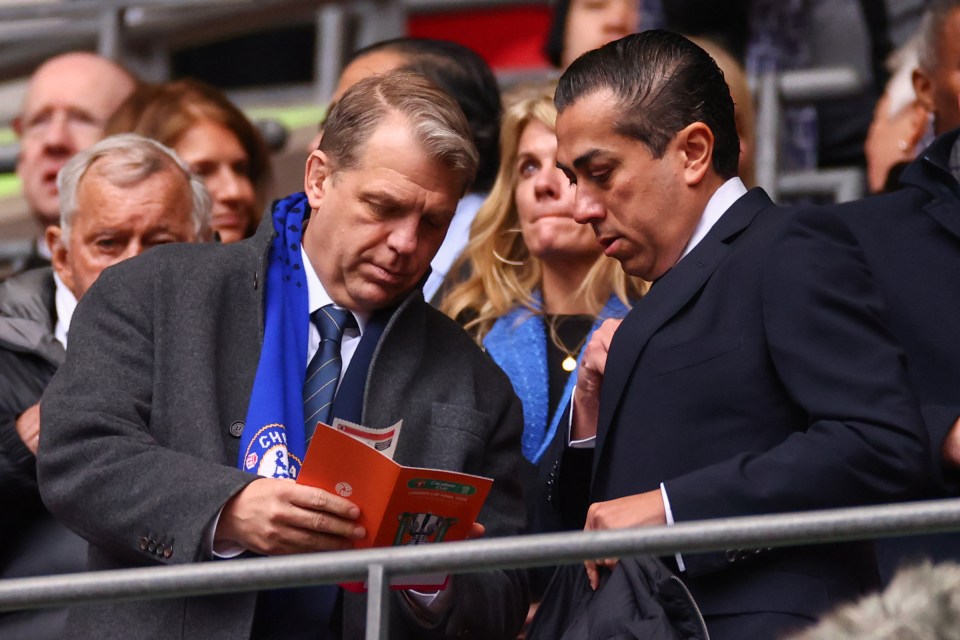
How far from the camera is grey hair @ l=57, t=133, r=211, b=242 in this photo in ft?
14.7

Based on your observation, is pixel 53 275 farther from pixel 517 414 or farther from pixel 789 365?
pixel 789 365

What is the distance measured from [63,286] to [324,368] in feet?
3.94

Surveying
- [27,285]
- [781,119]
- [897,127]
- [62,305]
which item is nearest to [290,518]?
[62,305]

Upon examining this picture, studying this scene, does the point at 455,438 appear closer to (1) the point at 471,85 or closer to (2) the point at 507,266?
(2) the point at 507,266

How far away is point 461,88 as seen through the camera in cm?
519

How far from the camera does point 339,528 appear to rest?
3.18 meters

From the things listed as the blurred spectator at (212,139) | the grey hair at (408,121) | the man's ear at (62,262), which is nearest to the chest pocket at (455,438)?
the grey hair at (408,121)

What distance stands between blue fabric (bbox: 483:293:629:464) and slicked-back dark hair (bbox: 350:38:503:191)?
714mm

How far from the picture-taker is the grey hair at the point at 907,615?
200 cm

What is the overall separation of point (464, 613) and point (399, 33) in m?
Result: 5.29

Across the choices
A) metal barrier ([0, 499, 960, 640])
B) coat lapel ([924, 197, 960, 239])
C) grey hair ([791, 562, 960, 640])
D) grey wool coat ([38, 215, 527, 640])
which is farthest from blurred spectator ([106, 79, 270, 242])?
grey hair ([791, 562, 960, 640])

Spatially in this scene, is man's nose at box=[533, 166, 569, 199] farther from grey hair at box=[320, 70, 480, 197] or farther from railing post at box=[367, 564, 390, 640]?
railing post at box=[367, 564, 390, 640]

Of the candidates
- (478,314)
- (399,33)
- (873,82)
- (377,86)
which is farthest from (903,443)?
(399,33)

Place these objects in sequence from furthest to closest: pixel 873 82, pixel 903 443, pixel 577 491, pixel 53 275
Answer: pixel 873 82 < pixel 53 275 < pixel 577 491 < pixel 903 443
